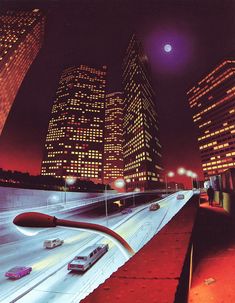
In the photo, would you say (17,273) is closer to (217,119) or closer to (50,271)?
(50,271)

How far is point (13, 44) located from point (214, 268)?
11512cm

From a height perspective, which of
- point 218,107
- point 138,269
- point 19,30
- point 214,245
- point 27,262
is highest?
point 19,30

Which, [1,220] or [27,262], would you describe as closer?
[27,262]

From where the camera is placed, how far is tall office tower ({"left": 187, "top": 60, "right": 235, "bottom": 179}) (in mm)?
154625

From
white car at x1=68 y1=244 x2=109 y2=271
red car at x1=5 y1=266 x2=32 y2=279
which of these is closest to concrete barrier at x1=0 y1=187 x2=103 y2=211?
red car at x1=5 y1=266 x2=32 y2=279

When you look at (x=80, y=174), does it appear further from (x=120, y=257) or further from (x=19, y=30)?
(x=120, y=257)

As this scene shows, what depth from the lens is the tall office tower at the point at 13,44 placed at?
90750 mm

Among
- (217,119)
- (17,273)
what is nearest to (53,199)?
(17,273)

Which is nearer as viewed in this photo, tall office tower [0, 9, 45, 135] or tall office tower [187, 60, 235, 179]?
tall office tower [0, 9, 45, 135]

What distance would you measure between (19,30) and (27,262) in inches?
4729

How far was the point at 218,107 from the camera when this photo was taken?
167375mm

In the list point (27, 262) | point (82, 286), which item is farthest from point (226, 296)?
point (27, 262)

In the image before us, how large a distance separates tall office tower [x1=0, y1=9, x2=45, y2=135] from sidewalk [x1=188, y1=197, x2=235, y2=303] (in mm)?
100503

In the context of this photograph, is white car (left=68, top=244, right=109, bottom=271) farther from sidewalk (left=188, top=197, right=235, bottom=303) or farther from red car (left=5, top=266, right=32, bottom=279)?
sidewalk (left=188, top=197, right=235, bottom=303)
